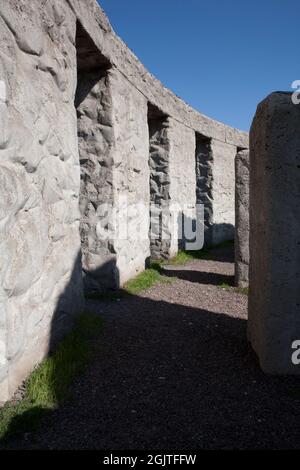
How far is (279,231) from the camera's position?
2504 mm

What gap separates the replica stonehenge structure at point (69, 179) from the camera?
2.31 m

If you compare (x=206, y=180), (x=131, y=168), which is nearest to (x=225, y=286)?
(x=131, y=168)

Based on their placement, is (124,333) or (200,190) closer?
(124,333)

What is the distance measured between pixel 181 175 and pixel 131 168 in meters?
2.56

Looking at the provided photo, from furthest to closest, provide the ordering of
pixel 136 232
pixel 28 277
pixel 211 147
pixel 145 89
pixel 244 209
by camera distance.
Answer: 1. pixel 211 147
2. pixel 145 89
3. pixel 136 232
4. pixel 244 209
5. pixel 28 277

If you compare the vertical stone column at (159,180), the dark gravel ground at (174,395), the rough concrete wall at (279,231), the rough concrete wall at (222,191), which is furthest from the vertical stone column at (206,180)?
the rough concrete wall at (279,231)

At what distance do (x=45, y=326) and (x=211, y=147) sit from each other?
24.3 feet

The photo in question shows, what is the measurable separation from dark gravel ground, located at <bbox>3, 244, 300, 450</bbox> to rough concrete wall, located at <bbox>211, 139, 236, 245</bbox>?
19.8ft

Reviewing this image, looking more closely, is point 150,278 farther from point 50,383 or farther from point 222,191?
point 222,191
